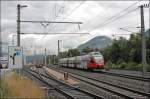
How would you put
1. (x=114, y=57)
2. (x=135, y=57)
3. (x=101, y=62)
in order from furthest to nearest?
(x=114, y=57) < (x=135, y=57) < (x=101, y=62)

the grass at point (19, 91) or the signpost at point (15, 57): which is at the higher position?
the signpost at point (15, 57)

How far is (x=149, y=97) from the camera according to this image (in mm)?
20531

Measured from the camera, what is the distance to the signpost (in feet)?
84.4

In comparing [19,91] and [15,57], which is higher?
[15,57]

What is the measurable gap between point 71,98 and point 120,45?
6306 centimetres

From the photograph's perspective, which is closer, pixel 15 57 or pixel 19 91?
pixel 19 91

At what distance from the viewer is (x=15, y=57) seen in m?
26.1

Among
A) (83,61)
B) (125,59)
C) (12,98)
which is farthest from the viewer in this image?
(125,59)

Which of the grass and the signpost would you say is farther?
the signpost

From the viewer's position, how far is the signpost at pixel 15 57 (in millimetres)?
25734

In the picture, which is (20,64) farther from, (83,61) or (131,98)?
(83,61)

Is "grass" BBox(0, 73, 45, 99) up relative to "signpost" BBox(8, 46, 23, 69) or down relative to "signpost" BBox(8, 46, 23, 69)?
down

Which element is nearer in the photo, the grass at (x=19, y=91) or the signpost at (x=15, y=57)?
the grass at (x=19, y=91)

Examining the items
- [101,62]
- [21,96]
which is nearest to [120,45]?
[101,62]
